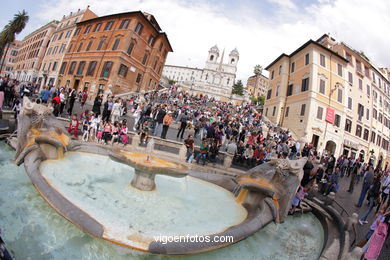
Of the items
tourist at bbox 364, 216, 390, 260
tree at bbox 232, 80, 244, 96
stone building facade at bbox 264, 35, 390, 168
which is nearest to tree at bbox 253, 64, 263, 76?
tree at bbox 232, 80, 244, 96

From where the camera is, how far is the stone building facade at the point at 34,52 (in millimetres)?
48250

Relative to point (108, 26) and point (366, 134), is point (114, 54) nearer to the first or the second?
point (108, 26)

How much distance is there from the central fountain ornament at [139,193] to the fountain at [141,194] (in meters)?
0.01

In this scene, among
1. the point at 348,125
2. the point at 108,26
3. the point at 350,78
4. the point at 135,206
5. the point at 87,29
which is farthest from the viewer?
the point at 87,29

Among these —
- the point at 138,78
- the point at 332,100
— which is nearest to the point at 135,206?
the point at 332,100

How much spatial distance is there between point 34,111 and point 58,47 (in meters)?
44.1

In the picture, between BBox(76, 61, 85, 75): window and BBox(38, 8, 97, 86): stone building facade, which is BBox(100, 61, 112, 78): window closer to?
BBox(76, 61, 85, 75): window

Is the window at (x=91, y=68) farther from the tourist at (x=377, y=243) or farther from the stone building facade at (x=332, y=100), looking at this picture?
the tourist at (x=377, y=243)

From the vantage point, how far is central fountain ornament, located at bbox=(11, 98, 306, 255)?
3.26 metres

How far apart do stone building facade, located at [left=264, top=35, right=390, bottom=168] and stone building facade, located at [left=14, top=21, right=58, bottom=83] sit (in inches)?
2039

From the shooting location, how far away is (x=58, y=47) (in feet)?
132

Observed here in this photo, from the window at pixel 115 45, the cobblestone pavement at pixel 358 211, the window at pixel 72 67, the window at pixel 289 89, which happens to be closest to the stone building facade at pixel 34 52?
the window at pixel 72 67

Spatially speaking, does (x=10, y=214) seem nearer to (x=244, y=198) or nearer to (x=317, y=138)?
(x=244, y=198)

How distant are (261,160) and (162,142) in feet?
18.0
